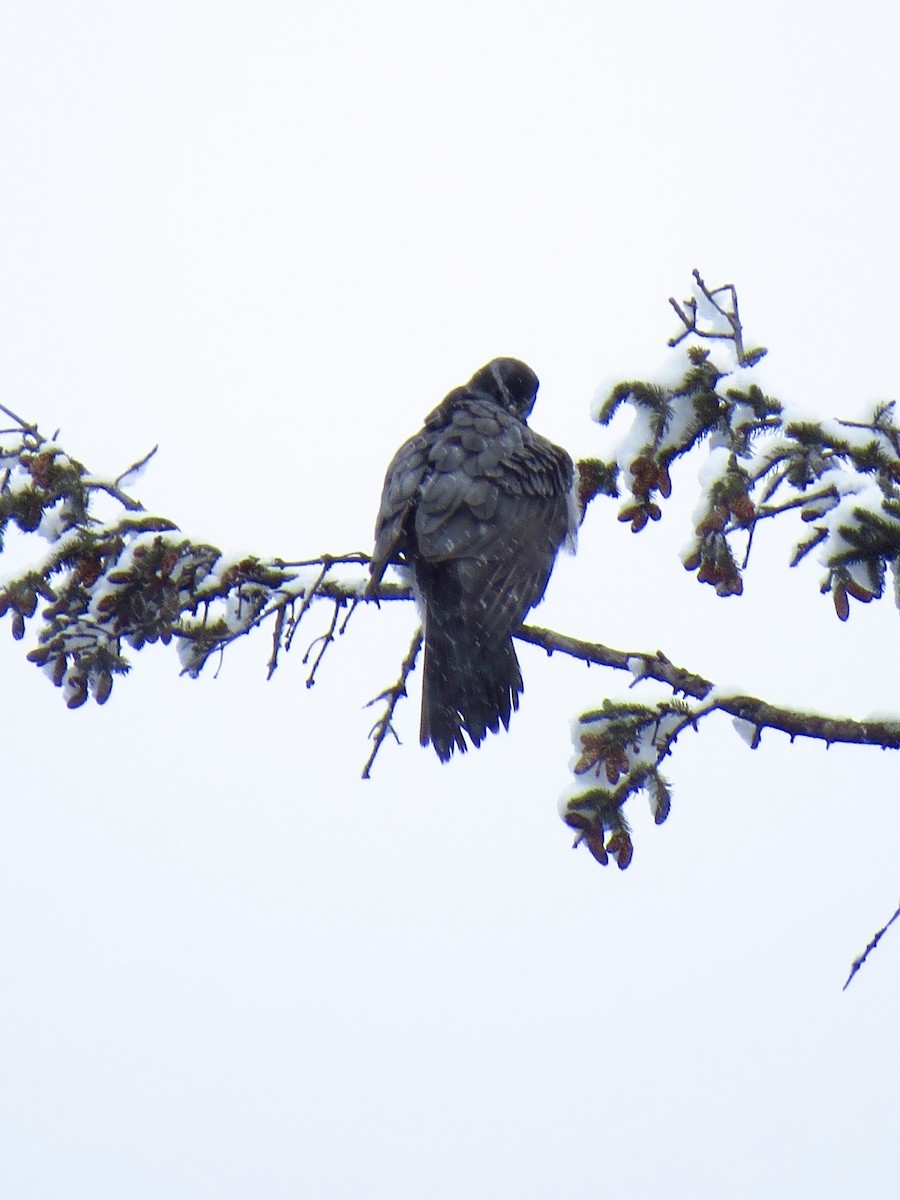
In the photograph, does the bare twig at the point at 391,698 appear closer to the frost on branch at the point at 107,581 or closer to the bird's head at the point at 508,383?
the frost on branch at the point at 107,581

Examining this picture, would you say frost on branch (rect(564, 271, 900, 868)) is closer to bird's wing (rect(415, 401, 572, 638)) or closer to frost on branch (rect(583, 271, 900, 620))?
frost on branch (rect(583, 271, 900, 620))

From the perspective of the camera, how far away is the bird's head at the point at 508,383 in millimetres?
6367

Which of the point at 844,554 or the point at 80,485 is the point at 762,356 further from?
the point at 80,485

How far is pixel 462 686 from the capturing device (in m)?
4.45

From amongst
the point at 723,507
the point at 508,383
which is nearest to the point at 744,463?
the point at 723,507

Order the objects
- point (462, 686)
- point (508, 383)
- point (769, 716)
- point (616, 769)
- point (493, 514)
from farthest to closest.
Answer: point (508, 383) < point (493, 514) < point (462, 686) < point (769, 716) < point (616, 769)

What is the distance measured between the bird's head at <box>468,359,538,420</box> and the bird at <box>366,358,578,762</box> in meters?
0.73

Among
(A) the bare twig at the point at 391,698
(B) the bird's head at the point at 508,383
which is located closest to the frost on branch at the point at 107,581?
(A) the bare twig at the point at 391,698

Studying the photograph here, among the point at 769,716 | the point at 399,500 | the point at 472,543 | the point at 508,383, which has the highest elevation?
the point at 508,383

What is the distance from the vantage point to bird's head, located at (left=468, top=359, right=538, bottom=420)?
6367 millimetres

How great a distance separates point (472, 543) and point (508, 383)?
1908 millimetres

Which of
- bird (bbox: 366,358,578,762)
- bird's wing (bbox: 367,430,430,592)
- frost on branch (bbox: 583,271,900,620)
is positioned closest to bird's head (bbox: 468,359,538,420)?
bird (bbox: 366,358,578,762)

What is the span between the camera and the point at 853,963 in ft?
8.60

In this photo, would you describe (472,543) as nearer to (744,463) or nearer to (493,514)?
(493,514)
